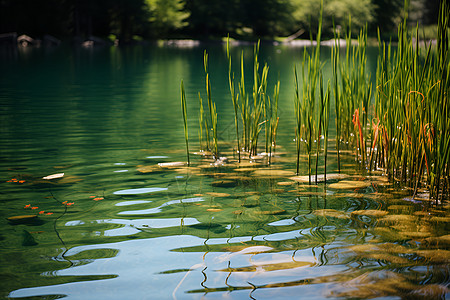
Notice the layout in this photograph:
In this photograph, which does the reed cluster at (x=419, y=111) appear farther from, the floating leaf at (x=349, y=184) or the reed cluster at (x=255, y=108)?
the reed cluster at (x=255, y=108)

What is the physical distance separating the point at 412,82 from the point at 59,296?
8.03 feet

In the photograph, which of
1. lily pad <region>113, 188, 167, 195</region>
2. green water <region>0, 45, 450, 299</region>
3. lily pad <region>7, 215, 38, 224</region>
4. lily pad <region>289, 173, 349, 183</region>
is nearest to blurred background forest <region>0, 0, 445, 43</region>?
lily pad <region>289, 173, 349, 183</region>

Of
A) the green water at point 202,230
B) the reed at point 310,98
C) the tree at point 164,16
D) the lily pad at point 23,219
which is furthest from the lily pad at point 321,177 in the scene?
the tree at point 164,16

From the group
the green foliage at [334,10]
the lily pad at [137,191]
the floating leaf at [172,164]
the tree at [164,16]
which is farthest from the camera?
the green foliage at [334,10]

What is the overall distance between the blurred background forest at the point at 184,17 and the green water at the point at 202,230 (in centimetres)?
3029

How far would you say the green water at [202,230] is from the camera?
6.72 ft

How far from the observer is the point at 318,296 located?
195 centimetres

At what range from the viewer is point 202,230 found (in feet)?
8.82

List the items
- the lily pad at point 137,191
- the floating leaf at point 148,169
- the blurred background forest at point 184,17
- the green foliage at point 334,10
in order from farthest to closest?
1. the green foliage at point 334,10
2. the blurred background forest at point 184,17
3. the floating leaf at point 148,169
4. the lily pad at point 137,191

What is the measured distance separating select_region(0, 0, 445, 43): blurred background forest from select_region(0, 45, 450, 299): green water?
30288mm

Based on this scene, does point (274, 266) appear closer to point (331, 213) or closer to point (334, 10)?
point (331, 213)

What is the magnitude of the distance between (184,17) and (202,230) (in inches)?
1891

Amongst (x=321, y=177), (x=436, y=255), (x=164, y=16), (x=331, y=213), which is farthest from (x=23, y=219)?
(x=164, y=16)

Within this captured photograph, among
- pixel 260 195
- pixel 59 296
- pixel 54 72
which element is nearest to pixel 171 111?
pixel 260 195
